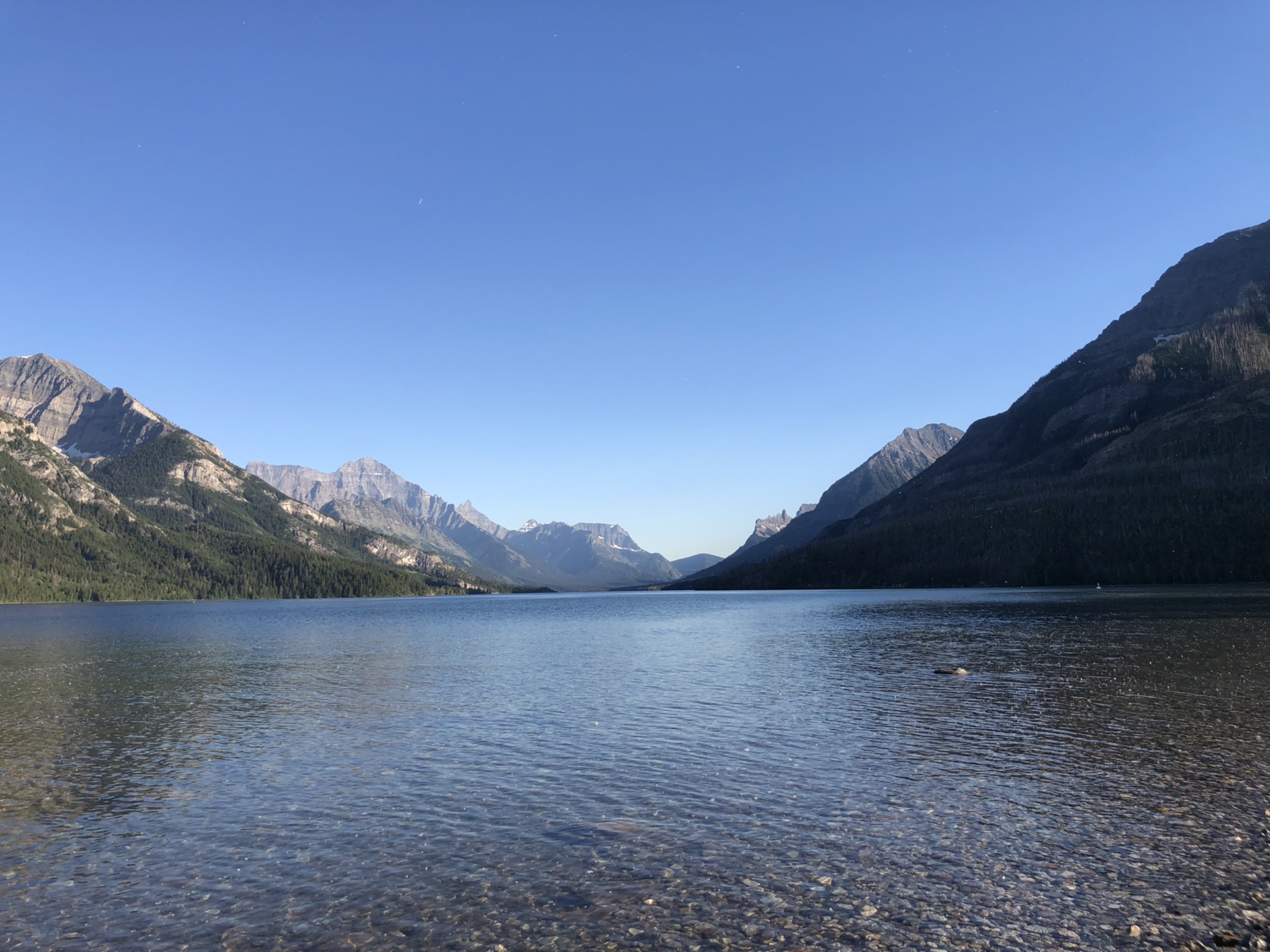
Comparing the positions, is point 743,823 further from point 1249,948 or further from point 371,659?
point 371,659

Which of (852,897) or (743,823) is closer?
(852,897)

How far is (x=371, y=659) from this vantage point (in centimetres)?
8412

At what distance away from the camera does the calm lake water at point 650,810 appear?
59.1 ft

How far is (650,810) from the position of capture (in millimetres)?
26953

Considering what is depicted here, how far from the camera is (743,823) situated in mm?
25172

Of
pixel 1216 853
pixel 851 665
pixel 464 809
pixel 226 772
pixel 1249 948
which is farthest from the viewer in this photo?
pixel 851 665

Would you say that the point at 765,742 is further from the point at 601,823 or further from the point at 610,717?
the point at 601,823

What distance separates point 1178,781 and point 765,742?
56.2 feet

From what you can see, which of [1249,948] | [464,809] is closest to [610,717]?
[464,809]

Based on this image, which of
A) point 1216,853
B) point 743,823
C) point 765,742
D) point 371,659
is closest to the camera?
point 1216,853

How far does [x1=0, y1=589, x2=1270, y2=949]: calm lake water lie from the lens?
18.0 m

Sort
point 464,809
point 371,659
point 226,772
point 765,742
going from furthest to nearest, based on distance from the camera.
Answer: point 371,659 < point 765,742 < point 226,772 < point 464,809

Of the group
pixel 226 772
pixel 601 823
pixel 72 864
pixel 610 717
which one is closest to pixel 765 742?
pixel 610 717

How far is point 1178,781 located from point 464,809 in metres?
27.6
